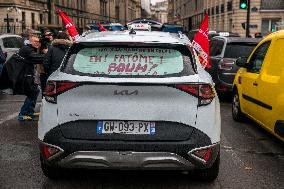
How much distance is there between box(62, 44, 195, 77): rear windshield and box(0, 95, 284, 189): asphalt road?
1203 mm

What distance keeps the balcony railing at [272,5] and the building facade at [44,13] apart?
17003mm

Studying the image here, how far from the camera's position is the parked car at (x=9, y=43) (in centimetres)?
1472

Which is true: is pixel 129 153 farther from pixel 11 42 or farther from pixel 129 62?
pixel 11 42

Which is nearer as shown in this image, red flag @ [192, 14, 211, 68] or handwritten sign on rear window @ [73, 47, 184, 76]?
handwritten sign on rear window @ [73, 47, 184, 76]

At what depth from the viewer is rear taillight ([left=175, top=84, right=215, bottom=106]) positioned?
3967 mm

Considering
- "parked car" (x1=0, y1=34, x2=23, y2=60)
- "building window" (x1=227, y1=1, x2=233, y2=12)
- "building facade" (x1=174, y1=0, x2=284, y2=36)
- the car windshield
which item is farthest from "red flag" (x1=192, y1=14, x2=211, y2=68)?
"building window" (x1=227, y1=1, x2=233, y2=12)

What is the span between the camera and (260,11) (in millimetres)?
41750

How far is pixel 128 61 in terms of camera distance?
4.12 metres

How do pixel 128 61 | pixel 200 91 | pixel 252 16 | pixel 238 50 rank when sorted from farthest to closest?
pixel 252 16, pixel 238 50, pixel 128 61, pixel 200 91

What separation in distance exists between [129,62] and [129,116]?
0.52 meters

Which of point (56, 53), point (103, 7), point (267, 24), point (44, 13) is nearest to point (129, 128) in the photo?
point (56, 53)

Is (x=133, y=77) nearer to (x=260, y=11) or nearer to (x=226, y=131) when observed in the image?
(x=226, y=131)

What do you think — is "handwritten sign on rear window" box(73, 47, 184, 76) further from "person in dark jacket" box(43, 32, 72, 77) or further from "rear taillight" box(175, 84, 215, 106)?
"person in dark jacket" box(43, 32, 72, 77)

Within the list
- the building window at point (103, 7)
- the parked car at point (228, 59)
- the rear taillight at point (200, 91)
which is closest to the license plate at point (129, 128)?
the rear taillight at point (200, 91)
